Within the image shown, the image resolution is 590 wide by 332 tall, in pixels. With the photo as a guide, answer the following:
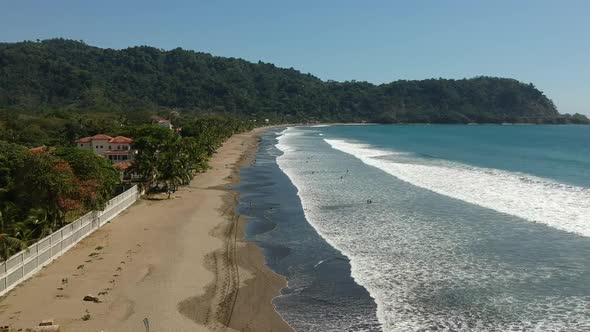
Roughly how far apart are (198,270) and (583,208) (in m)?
26.9

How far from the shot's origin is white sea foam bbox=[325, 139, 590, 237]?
34344 mm

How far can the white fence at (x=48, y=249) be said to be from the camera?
19.6 m

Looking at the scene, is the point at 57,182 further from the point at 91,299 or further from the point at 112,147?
the point at 112,147

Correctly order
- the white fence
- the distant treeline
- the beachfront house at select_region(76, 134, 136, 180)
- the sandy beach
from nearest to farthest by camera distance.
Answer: the sandy beach → the white fence → the distant treeline → the beachfront house at select_region(76, 134, 136, 180)

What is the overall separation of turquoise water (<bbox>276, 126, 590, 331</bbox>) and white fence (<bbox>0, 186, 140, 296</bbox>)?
31.8ft

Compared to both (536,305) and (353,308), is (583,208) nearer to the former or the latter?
(536,305)

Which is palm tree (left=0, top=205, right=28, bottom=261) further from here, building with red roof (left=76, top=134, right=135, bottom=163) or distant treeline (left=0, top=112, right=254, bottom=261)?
building with red roof (left=76, top=134, right=135, bottom=163)

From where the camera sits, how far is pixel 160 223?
3281 centimetres

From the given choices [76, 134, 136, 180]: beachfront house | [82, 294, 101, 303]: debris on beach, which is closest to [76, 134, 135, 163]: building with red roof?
[76, 134, 136, 180]: beachfront house

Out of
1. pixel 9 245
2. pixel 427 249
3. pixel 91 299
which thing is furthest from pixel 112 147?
pixel 91 299

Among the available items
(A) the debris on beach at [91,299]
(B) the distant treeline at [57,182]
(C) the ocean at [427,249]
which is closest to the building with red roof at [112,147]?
(B) the distant treeline at [57,182]

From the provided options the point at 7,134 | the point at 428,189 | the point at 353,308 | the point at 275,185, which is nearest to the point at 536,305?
the point at 353,308

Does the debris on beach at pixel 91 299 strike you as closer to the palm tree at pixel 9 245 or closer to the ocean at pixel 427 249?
the palm tree at pixel 9 245

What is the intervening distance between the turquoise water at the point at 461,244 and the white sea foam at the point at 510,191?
83mm
